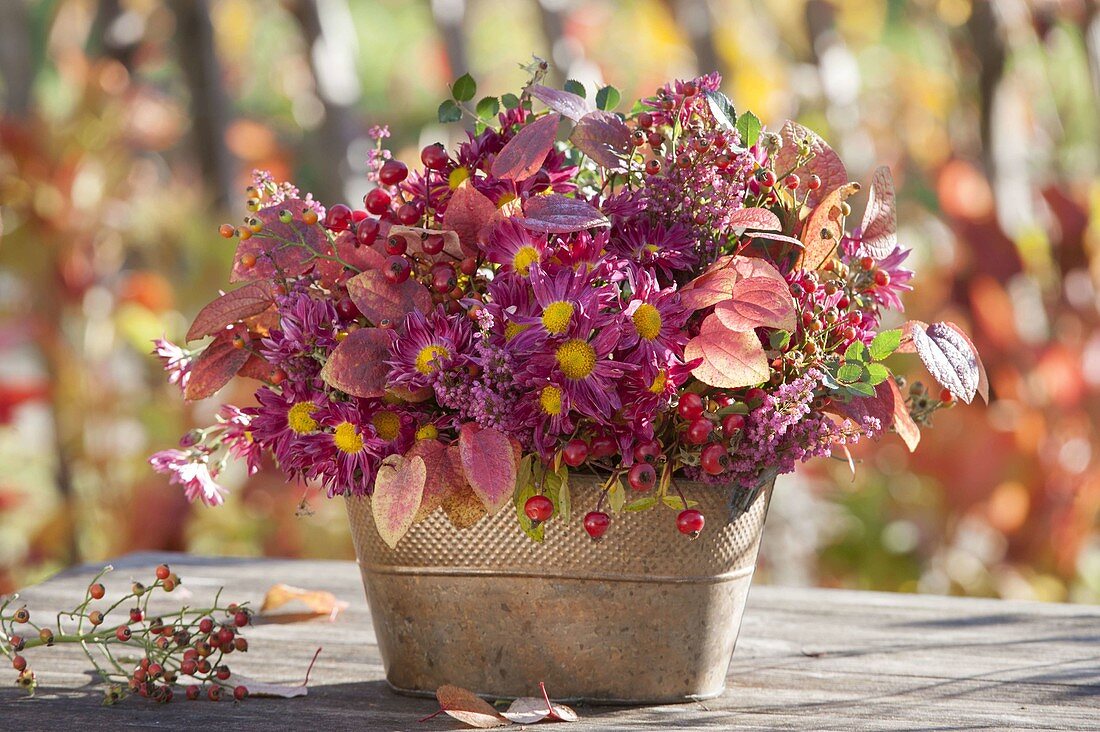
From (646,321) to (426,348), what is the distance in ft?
0.38

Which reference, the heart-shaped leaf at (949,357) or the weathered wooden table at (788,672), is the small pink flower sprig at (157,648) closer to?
the weathered wooden table at (788,672)

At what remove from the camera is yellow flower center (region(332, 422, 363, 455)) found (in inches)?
25.8

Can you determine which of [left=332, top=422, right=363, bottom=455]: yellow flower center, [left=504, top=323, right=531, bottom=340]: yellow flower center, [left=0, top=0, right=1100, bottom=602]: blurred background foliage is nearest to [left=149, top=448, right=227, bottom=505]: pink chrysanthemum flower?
[left=332, top=422, right=363, bottom=455]: yellow flower center

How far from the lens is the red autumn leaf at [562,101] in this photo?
0.67m

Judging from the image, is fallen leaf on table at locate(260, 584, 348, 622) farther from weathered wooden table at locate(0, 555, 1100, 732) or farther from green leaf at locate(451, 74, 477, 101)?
green leaf at locate(451, 74, 477, 101)

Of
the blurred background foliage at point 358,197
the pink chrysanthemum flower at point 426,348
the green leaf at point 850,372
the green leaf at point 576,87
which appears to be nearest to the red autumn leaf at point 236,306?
the pink chrysanthemum flower at point 426,348

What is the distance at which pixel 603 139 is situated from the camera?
672 millimetres

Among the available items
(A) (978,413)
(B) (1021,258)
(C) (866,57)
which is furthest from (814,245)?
(C) (866,57)

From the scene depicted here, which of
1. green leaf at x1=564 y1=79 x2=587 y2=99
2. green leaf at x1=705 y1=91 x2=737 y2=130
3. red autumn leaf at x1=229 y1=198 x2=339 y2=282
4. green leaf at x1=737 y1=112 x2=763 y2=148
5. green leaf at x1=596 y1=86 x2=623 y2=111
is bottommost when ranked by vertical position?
A: red autumn leaf at x1=229 y1=198 x2=339 y2=282

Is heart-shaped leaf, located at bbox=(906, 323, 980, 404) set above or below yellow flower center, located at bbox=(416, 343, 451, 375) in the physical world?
below

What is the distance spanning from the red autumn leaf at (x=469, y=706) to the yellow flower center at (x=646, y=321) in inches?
9.2

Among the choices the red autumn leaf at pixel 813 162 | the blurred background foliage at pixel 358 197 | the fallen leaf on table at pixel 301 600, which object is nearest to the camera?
the red autumn leaf at pixel 813 162

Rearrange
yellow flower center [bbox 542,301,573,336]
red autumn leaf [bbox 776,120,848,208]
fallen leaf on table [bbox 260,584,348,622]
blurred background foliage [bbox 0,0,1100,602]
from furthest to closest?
blurred background foliage [bbox 0,0,1100,602]
fallen leaf on table [bbox 260,584,348,622]
red autumn leaf [bbox 776,120,848,208]
yellow flower center [bbox 542,301,573,336]

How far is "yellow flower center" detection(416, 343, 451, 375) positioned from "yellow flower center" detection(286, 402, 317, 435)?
71mm
